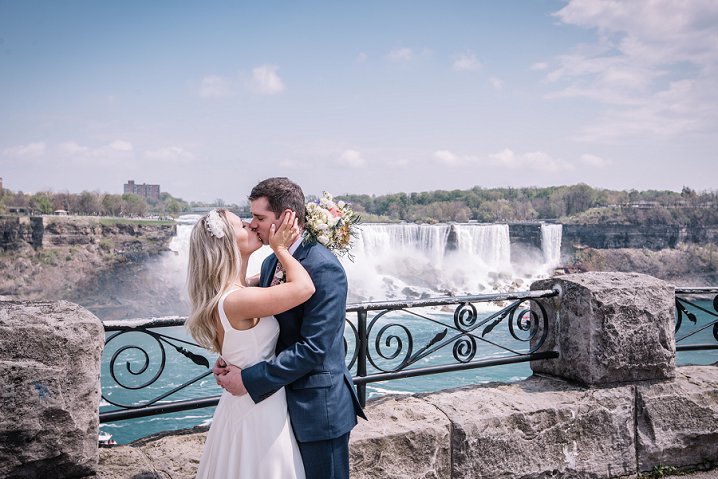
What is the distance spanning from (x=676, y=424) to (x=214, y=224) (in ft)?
10.5

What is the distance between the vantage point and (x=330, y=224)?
2.41m

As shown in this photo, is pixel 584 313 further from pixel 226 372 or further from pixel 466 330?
pixel 226 372

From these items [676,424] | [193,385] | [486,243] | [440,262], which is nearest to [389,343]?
[676,424]

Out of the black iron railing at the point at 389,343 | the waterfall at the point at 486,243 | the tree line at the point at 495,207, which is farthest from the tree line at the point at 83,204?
the black iron railing at the point at 389,343

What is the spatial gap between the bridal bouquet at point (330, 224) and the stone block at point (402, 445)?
3.54 feet

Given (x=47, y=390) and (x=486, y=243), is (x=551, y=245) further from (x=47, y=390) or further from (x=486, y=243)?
(x=47, y=390)

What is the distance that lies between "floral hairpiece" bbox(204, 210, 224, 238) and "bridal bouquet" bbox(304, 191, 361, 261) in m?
0.36

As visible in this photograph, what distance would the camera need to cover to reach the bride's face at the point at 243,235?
2.28 m

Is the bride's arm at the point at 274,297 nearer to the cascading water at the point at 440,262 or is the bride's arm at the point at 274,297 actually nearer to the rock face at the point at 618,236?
the cascading water at the point at 440,262

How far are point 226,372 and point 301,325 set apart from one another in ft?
1.07

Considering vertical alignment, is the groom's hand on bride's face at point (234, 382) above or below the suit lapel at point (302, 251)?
below

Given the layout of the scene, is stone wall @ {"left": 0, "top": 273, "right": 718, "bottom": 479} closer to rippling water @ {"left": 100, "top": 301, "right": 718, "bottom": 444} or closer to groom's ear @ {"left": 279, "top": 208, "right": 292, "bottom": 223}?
groom's ear @ {"left": 279, "top": 208, "right": 292, "bottom": 223}

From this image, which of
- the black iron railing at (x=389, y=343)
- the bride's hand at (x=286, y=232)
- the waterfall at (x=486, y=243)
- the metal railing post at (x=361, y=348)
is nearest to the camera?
the bride's hand at (x=286, y=232)

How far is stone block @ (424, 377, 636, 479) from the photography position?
3297mm
